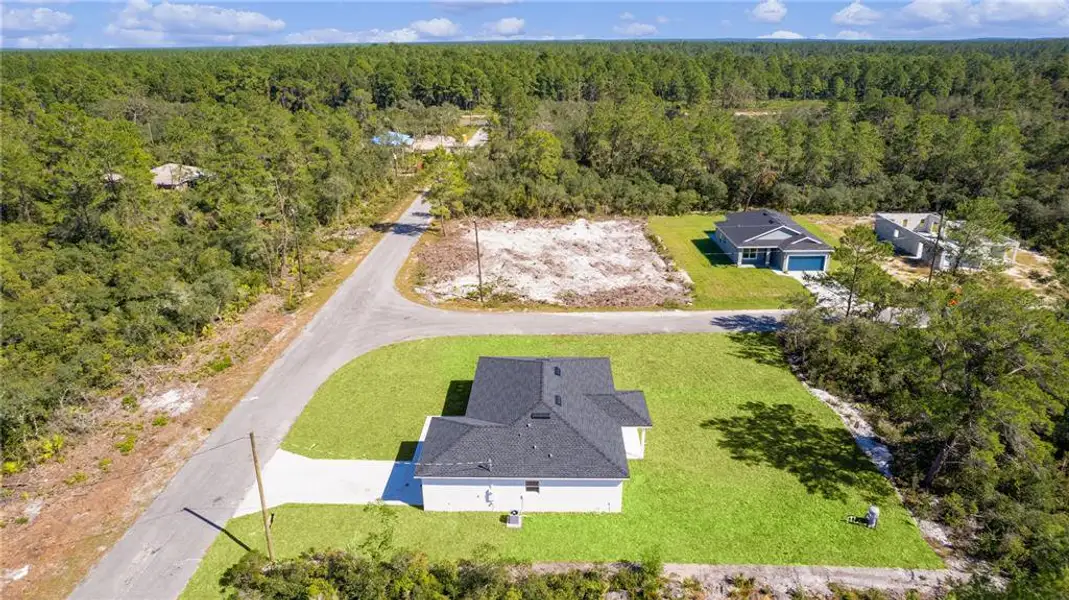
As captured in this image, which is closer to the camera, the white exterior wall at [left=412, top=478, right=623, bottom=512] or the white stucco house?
the white stucco house

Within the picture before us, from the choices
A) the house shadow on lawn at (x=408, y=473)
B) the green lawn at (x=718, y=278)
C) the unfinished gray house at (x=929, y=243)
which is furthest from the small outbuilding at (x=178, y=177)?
the unfinished gray house at (x=929, y=243)

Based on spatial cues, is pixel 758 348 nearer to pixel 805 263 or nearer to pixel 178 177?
pixel 805 263

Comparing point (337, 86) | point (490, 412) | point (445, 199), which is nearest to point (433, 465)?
point (490, 412)

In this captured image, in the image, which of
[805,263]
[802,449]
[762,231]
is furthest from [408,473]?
[805,263]

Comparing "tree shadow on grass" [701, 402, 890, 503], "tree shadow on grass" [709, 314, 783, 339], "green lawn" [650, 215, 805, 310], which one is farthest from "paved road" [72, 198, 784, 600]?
"tree shadow on grass" [701, 402, 890, 503]

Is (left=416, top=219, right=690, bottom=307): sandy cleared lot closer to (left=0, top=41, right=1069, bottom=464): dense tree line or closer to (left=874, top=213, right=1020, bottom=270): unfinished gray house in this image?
(left=0, top=41, right=1069, bottom=464): dense tree line

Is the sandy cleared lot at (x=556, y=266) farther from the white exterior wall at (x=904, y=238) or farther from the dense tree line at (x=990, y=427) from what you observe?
the white exterior wall at (x=904, y=238)
